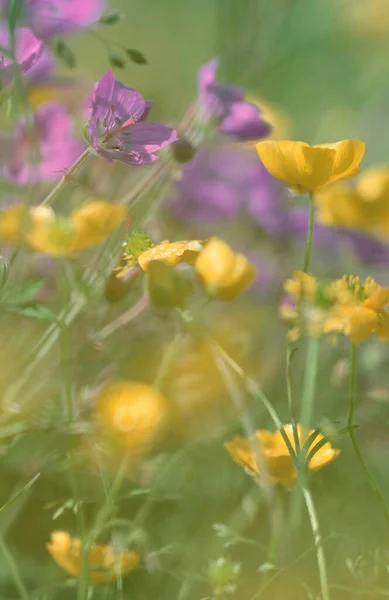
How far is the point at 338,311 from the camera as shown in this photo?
551mm

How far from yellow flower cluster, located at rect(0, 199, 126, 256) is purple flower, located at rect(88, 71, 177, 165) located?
6 cm

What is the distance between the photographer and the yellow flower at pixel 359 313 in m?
0.54

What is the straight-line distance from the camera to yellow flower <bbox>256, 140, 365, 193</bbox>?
587 mm

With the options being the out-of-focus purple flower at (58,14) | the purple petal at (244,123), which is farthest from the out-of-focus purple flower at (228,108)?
the out-of-focus purple flower at (58,14)

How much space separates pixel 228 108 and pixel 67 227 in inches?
9.5

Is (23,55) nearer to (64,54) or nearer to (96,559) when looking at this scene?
(64,54)

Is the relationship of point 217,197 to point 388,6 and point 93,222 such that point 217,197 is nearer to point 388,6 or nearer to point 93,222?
point 93,222

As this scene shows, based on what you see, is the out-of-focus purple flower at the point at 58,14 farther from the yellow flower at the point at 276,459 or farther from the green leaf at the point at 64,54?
the yellow flower at the point at 276,459

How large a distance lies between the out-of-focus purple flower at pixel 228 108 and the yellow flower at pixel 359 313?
0.28 meters

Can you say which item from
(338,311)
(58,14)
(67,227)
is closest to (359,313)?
(338,311)

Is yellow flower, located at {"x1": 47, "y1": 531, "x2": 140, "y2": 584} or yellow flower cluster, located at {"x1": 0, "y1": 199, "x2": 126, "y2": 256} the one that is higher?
yellow flower cluster, located at {"x1": 0, "y1": 199, "x2": 126, "y2": 256}

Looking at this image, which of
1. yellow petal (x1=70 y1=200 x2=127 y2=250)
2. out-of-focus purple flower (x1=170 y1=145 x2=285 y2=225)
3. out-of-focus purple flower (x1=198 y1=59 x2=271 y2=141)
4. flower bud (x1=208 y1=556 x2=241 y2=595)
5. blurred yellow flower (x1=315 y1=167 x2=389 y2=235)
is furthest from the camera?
out-of-focus purple flower (x1=170 y1=145 x2=285 y2=225)

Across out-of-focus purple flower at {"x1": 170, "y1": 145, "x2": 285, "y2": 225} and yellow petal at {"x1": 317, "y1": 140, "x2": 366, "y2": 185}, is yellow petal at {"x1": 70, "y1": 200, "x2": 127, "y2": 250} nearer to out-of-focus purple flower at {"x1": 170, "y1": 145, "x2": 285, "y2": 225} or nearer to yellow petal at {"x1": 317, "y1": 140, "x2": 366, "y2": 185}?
yellow petal at {"x1": 317, "y1": 140, "x2": 366, "y2": 185}

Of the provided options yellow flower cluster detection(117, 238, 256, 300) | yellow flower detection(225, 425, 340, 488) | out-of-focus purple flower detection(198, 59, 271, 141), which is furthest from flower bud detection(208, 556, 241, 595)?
out-of-focus purple flower detection(198, 59, 271, 141)
